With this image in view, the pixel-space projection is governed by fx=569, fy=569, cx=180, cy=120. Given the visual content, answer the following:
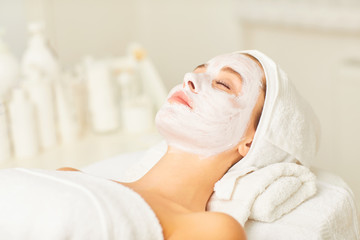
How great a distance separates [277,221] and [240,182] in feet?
0.36

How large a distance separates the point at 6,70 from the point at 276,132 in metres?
0.96

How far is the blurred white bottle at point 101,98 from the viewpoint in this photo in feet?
6.55

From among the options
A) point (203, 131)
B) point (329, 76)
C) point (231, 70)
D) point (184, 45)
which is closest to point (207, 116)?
point (203, 131)

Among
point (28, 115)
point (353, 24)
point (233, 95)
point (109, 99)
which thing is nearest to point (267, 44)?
point (353, 24)

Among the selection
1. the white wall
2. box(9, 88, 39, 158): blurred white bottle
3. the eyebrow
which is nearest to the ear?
the eyebrow

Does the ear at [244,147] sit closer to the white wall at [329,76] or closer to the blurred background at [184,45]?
the blurred background at [184,45]

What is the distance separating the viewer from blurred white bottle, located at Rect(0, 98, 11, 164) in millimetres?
1772

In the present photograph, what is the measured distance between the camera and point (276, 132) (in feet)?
3.96

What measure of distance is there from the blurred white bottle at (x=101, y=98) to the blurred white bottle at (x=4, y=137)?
1.08ft

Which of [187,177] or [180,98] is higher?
[180,98]

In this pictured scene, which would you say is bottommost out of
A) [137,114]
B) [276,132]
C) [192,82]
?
[137,114]

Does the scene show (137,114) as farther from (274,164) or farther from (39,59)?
(274,164)

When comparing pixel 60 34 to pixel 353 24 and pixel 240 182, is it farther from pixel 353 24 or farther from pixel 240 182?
pixel 240 182

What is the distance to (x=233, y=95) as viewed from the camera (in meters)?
1.20
